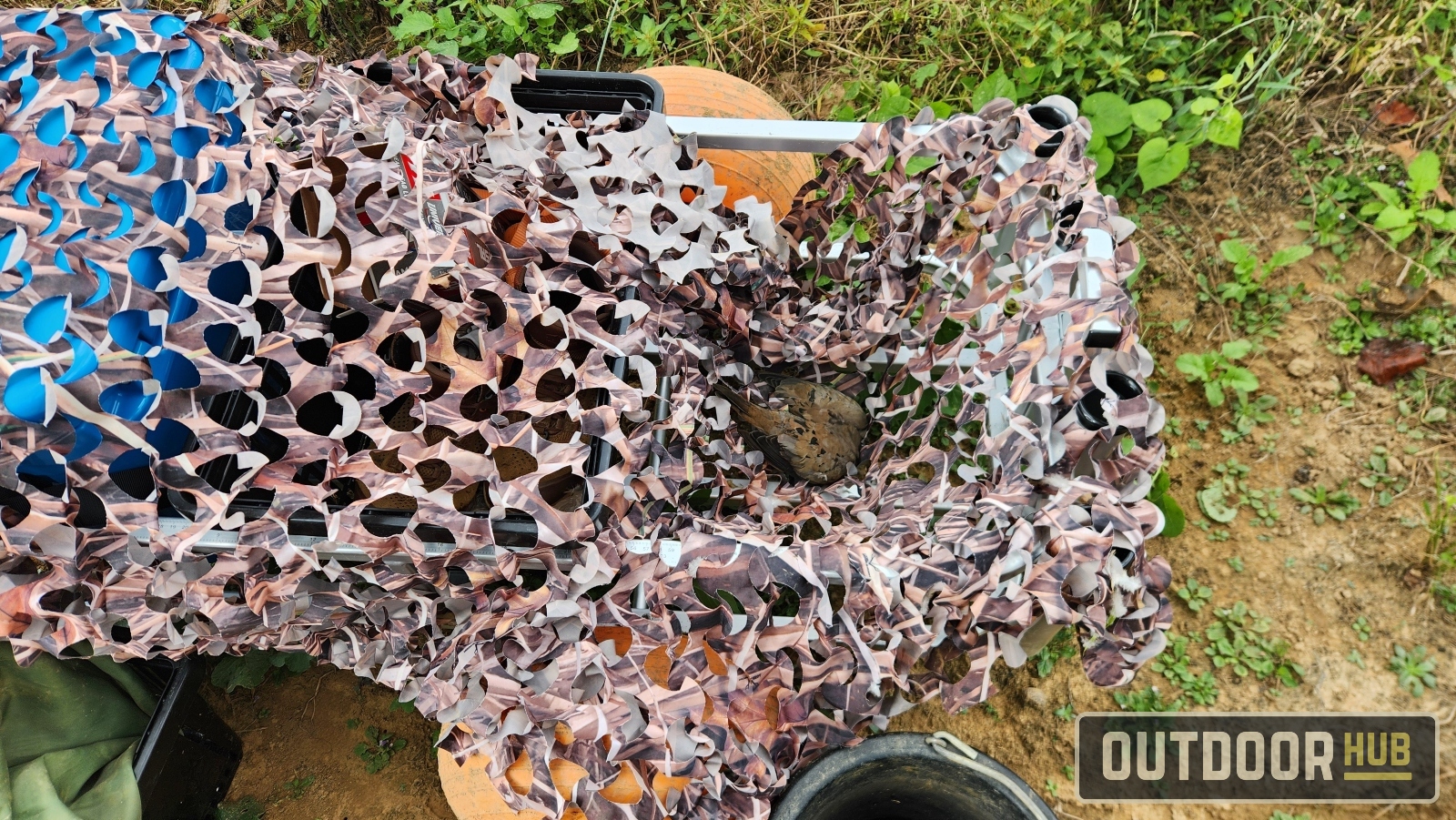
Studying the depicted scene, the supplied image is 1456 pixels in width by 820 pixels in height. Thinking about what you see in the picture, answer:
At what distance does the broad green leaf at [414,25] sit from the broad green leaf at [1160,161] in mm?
2153

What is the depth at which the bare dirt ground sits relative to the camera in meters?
1.76

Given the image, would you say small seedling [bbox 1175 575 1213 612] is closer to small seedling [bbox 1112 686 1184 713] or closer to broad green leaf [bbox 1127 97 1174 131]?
small seedling [bbox 1112 686 1184 713]

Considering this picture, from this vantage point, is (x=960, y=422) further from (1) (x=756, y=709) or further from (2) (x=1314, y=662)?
(2) (x=1314, y=662)

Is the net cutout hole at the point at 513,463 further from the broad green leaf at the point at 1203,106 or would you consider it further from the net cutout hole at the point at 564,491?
the broad green leaf at the point at 1203,106

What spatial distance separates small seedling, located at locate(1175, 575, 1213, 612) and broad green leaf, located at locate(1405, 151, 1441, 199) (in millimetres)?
1229

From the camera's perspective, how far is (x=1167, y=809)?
1714 millimetres

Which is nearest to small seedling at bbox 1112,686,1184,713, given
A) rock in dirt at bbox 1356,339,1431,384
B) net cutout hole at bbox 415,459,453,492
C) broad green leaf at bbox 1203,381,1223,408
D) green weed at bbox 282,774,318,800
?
broad green leaf at bbox 1203,381,1223,408

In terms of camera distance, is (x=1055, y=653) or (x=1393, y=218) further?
(x=1393, y=218)

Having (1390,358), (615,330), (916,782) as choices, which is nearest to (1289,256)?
(1390,358)

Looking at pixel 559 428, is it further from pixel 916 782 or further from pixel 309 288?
pixel 916 782

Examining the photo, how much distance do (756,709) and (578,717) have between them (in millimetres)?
268

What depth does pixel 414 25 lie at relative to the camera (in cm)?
214

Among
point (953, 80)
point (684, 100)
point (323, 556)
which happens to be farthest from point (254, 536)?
point (953, 80)

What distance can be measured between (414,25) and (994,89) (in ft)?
5.80
